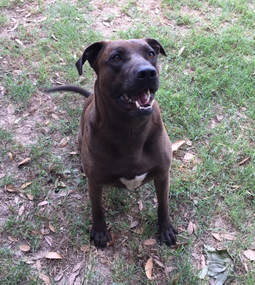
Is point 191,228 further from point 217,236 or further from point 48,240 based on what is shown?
point 48,240

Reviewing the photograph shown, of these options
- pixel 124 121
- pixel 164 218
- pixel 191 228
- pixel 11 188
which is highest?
pixel 124 121

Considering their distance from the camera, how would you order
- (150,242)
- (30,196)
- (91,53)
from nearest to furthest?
(91,53)
(150,242)
(30,196)

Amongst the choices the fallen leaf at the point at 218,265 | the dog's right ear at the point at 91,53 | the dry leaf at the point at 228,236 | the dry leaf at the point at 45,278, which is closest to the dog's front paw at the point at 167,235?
the fallen leaf at the point at 218,265

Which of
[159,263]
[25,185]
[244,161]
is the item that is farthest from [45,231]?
[244,161]

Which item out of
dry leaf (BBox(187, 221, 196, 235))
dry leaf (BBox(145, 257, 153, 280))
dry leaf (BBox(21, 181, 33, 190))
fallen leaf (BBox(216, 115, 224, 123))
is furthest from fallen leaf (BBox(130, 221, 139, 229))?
fallen leaf (BBox(216, 115, 224, 123))

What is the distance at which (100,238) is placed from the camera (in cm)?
299

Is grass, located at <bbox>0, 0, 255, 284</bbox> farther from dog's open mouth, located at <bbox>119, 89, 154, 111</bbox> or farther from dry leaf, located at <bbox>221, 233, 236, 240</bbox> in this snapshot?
dog's open mouth, located at <bbox>119, 89, 154, 111</bbox>

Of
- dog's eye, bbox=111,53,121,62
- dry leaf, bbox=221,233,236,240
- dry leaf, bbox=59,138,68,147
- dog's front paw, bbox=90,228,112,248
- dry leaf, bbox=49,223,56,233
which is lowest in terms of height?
dry leaf, bbox=49,223,56,233

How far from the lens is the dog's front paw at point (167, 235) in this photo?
2990mm

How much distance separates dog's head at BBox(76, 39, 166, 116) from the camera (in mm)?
2232

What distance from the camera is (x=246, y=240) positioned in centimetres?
300

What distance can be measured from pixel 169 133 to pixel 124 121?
5.06 ft

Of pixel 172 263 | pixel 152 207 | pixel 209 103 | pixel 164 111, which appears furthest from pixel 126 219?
pixel 209 103

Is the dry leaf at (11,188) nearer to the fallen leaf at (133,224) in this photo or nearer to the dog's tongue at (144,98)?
the fallen leaf at (133,224)
